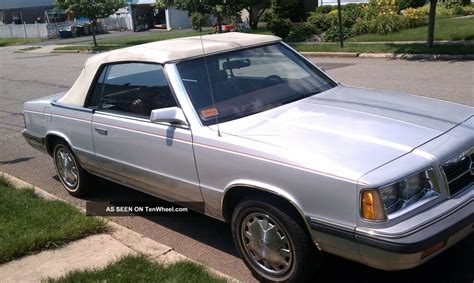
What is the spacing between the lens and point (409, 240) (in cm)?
289

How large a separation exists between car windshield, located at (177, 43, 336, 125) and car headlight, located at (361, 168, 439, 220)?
140cm

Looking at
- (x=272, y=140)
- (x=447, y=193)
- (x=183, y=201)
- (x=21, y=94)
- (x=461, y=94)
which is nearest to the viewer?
(x=447, y=193)

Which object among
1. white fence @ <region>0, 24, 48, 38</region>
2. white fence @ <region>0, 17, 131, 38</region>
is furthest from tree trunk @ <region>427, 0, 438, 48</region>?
white fence @ <region>0, 24, 48, 38</region>

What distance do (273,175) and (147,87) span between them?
1785 millimetres

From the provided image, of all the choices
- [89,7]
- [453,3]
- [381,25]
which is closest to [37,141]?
[381,25]

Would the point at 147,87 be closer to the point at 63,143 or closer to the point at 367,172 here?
the point at 63,143

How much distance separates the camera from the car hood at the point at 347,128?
3178 mm

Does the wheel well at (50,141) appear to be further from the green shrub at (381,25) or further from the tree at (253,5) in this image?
the tree at (253,5)

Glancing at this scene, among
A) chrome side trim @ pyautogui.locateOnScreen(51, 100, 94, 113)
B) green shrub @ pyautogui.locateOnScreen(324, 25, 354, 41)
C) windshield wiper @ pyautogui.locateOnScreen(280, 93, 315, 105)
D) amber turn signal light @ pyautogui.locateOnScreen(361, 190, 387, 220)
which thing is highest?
windshield wiper @ pyautogui.locateOnScreen(280, 93, 315, 105)

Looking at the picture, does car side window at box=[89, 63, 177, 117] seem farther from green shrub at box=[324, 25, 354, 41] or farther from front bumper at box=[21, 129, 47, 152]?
green shrub at box=[324, 25, 354, 41]

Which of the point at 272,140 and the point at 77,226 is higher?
the point at 272,140

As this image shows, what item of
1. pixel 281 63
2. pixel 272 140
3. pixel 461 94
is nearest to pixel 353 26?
pixel 461 94

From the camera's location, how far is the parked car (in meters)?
3.04

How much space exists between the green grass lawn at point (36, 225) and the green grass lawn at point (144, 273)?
0.69m
